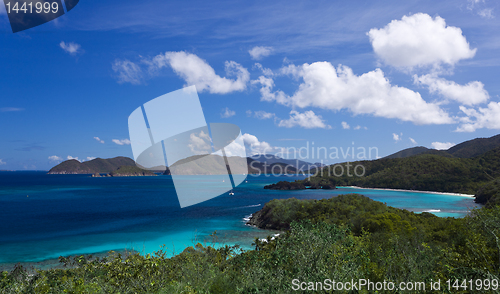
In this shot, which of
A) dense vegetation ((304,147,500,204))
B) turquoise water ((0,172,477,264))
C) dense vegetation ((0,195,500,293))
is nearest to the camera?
dense vegetation ((0,195,500,293))

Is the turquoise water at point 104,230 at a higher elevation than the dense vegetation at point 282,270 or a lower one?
lower

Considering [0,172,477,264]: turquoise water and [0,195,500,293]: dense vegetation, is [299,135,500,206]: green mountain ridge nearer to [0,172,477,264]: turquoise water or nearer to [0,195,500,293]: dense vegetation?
[0,172,477,264]: turquoise water

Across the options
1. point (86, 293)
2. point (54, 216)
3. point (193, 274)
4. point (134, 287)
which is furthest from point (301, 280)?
point (54, 216)

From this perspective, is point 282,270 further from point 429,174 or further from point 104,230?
point 429,174

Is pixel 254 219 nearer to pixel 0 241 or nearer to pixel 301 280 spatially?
pixel 0 241

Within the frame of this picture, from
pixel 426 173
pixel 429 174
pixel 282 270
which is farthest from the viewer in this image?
pixel 426 173

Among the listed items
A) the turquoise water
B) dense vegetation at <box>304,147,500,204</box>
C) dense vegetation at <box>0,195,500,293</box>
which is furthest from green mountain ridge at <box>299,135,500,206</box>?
dense vegetation at <box>0,195,500,293</box>

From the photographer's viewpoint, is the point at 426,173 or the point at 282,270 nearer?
the point at 282,270

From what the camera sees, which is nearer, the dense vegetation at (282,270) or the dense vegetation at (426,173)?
the dense vegetation at (282,270)

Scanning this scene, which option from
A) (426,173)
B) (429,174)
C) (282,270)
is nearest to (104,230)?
(282,270)

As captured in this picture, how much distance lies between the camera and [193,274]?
800 centimetres

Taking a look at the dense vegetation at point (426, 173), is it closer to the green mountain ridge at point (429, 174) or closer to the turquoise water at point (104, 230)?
the green mountain ridge at point (429, 174)

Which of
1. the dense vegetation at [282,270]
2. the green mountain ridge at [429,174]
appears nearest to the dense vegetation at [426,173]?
the green mountain ridge at [429,174]

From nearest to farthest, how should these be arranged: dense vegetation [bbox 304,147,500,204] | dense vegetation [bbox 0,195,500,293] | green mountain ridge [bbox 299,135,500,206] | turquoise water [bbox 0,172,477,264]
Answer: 1. dense vegetation [bbox 0,195,500,293]
2. turquoise water [bbox 0,172,477,264]
3. green mountain ridge [bbox 299,135,500,206]
4. dense vegetation [bbox 304,147,500,204]
